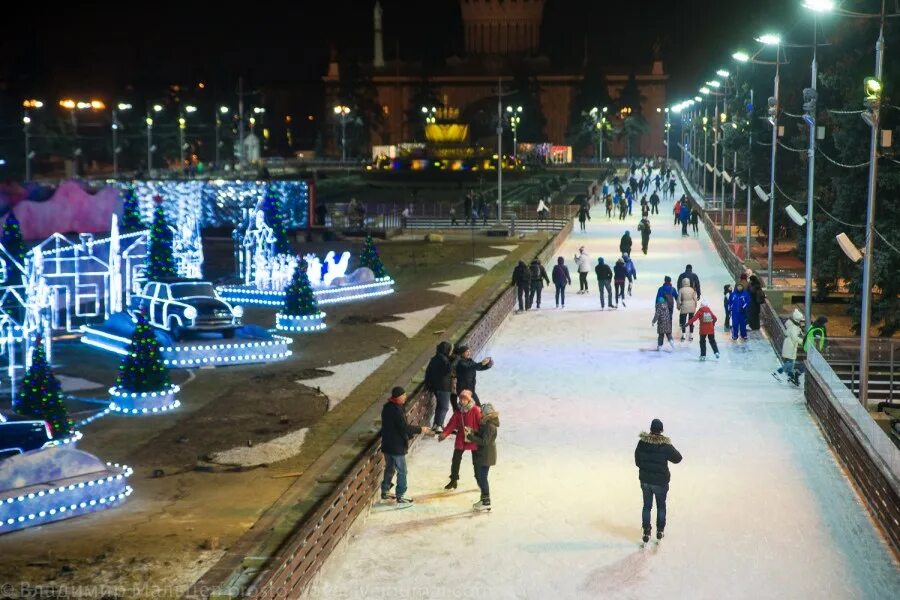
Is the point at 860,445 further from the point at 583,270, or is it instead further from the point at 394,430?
the point at 583,270

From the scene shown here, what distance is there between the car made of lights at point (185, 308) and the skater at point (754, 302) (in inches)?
373

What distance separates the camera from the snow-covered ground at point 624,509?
11.4 meters

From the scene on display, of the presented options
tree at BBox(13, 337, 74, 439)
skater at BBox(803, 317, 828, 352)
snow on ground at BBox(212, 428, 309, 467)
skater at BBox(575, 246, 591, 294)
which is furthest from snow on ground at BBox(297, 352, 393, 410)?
skater at BBox(575, 246, 591, 294)

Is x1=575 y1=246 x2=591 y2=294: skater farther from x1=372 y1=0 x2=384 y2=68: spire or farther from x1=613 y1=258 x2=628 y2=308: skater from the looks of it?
x1=372 y1=0 x2=384 y2=68: spire

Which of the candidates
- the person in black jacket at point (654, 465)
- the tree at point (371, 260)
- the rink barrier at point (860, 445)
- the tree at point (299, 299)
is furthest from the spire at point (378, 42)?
the person in black jacket at point (654, 465)

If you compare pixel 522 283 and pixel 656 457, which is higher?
pixel 522 283

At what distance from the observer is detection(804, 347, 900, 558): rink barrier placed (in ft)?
41.0

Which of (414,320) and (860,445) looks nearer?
(860,445)

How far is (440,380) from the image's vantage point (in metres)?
17.0

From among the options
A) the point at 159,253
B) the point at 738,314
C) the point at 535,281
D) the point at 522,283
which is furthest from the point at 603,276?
the point at 159,253

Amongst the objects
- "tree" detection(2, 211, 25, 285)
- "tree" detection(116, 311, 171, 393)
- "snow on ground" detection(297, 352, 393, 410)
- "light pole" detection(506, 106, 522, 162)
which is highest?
"light pole" detection(506, 106, 522, 162)

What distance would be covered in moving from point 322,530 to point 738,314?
15.1 m

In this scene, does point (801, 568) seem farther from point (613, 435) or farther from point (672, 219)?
point (672, 219)

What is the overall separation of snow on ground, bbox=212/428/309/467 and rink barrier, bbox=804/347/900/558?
20.8 ft
